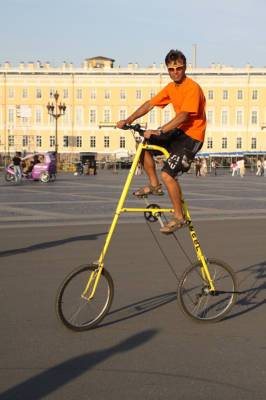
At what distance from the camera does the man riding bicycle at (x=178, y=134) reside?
16.7ft

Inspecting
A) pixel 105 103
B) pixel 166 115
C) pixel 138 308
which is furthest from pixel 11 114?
pixel 138 308

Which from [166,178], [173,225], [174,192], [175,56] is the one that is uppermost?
[175,56]

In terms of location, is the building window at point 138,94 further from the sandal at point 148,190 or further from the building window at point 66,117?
the sandal at point 148,190

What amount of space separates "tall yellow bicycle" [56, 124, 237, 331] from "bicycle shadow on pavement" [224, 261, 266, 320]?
0.60 feet

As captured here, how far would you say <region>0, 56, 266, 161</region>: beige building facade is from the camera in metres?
110

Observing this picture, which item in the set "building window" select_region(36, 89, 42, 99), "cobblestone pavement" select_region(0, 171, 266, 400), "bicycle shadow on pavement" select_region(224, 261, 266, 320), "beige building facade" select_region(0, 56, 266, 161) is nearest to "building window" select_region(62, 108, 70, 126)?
"beige building facade" select_region(0, 56, 266, 161)

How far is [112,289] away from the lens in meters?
5.23

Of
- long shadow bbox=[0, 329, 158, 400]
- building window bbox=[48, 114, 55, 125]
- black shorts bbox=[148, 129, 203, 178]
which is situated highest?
building window bbox=[48, 114, 55, 125]

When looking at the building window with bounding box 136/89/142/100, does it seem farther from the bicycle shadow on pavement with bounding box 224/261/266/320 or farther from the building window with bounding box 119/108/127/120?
the bicycle shadow on pavement with bounding box 224/261/266/320

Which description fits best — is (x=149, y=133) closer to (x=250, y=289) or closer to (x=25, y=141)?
(x=250, y=289)

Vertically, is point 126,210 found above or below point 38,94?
below

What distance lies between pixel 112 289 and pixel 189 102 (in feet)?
5.08

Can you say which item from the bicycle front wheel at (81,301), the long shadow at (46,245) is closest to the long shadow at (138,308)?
the bicycle front wheel at (81,301)

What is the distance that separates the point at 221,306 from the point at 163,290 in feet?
3.57
